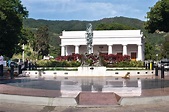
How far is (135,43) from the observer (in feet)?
233

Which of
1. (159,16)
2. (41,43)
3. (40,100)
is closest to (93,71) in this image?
(159,16)

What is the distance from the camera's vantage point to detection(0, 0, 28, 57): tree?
26.6 meters

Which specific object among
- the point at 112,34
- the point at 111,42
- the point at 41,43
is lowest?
the point at 111,42

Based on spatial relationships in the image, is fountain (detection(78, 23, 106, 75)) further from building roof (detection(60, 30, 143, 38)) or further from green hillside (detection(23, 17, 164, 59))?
green hillside (detection(23, 17, 164, 59))

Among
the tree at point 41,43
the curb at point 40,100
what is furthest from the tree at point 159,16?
the tree at point 41,43

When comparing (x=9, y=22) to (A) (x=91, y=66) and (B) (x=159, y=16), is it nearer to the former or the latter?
(A) (x=91, y=66)

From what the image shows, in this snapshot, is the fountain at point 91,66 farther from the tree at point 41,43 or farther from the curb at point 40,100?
the tree at point 41,43

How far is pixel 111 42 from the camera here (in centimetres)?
7106

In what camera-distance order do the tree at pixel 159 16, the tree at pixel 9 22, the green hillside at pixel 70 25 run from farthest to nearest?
1. the green hillside at pixel 70 25
2. the tree at pixel 159 16
3. the tree at pixel 9 22

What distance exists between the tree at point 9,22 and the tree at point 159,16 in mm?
15722

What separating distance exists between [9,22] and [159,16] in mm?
19061

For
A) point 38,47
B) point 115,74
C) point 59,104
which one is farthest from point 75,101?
point 38,47

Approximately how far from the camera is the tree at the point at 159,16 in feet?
125

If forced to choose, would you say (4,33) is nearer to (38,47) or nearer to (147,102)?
(147,102)
